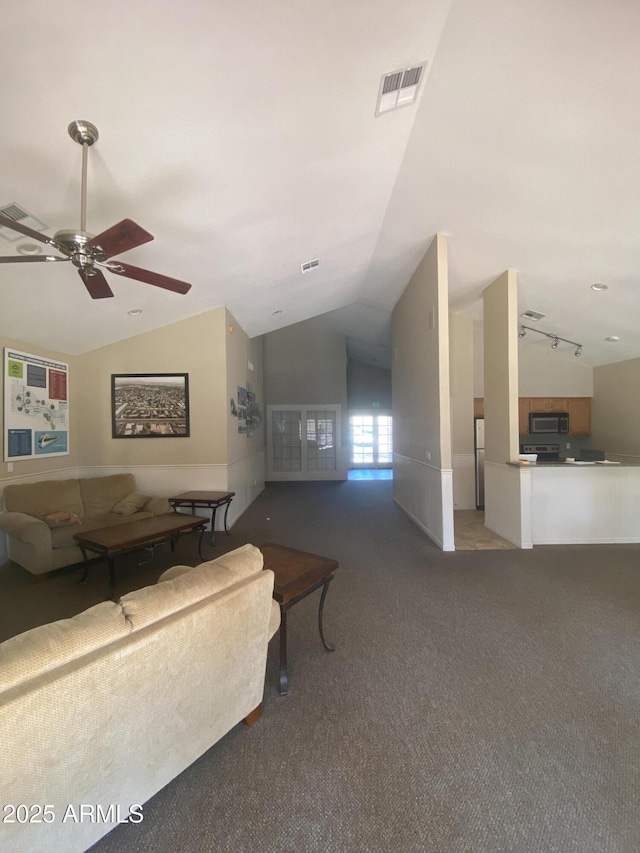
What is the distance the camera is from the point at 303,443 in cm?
970

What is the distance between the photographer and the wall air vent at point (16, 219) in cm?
238

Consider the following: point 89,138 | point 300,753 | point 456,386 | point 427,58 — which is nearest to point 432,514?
point 456,386

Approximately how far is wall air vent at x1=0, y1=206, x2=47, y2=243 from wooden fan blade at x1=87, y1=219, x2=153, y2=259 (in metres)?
0.93

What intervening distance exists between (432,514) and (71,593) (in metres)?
3.88

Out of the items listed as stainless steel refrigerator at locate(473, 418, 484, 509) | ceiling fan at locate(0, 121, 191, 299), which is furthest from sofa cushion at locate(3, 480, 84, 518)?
stainless steel refrigerator at locate(473, 418, 484, 509)

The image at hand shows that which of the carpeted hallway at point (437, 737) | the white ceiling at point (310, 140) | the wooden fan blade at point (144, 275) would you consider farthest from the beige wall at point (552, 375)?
the wooden fan blade at point (144, 275)

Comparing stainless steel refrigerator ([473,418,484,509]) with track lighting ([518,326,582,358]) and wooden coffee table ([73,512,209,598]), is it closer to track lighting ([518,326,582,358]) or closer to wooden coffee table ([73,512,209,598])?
track lighting ([518,326,582,358])

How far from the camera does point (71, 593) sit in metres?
3.14

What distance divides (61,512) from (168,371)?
214 centimetres

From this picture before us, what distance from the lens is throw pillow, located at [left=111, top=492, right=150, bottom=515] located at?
4.32 meters

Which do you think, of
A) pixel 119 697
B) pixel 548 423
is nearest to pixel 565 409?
pixel 548 423

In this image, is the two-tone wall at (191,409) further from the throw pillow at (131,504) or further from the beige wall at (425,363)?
the beige wall at (425,363)

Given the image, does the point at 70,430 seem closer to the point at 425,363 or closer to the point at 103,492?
the point at 103,492

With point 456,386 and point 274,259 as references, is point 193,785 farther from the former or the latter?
point 456,386
